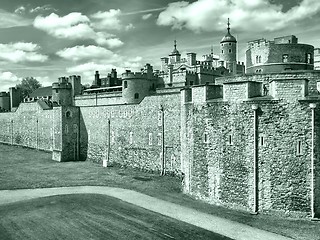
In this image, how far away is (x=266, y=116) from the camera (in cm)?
1767

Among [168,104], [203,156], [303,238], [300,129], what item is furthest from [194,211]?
[168,104]

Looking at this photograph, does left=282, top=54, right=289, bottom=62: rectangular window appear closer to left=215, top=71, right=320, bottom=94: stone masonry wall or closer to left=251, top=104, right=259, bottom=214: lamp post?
left=215, top=71, right=320, bottom=94: stone masonry wall

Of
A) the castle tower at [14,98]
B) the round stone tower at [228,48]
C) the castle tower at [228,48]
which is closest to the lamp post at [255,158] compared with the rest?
the castle tower at [228,48]

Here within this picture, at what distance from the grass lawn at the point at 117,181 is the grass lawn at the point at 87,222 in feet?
9.71

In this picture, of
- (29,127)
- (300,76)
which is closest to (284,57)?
(300,76)

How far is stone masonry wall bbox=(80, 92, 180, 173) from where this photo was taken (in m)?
28.9

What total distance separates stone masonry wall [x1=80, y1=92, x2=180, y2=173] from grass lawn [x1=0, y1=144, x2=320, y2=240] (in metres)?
1.39

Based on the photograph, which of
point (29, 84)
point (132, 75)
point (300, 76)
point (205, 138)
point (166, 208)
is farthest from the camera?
point (29, 84)

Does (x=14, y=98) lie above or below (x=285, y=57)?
below

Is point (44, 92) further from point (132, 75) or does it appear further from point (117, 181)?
point (117, 181)

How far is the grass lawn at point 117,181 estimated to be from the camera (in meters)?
16.2

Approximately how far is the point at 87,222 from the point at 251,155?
9.46 meters

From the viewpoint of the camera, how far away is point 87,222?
675 inches

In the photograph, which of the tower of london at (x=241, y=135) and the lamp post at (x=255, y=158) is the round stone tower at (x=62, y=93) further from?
the lamp post at (x=255, y=158)
